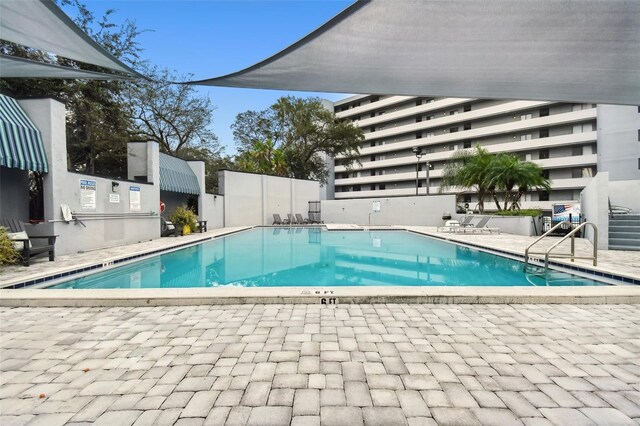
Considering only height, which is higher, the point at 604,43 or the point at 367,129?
the point at 367,129

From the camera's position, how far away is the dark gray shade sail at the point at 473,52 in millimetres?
2445

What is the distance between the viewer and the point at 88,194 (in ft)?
31.7

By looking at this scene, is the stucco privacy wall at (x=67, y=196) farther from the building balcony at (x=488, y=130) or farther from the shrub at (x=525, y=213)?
the building balcony at (x=488, y=130)

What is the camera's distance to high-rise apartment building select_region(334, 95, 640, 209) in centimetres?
3003

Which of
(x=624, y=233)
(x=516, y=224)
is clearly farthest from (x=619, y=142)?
(x=624, y=233)

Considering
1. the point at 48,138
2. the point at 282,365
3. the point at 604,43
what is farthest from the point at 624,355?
the point at 48,138

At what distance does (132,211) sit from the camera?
11.7m

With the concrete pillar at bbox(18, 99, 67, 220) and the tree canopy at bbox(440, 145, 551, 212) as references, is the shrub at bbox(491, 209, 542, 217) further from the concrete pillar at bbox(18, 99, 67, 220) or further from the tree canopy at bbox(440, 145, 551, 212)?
the concrete pillar at bbox(18, 99, 67, 220)

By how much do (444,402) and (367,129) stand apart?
5215cm

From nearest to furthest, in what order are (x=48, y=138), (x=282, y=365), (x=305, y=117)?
(x=282, y=365)
(x=48, y=138)
(x=305, y=117)

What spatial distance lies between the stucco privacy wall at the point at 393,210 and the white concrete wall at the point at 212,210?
907cm

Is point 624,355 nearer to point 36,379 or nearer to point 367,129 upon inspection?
point 36,379

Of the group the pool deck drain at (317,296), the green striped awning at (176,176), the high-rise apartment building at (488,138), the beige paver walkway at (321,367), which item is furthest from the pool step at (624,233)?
the green striped awning at (176,176)

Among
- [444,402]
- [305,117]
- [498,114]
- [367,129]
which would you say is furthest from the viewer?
[367,129]
